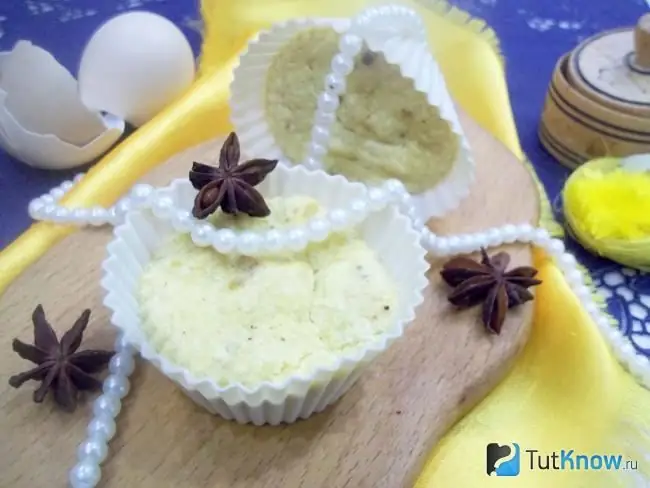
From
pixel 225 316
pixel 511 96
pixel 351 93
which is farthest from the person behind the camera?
pixel 511 96

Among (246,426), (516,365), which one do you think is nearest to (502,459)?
(516,365)

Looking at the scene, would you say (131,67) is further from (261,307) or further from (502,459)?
(502,459)

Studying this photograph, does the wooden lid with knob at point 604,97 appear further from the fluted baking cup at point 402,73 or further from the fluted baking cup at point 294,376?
the fluted baking cup at point 294,376

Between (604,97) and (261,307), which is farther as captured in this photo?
(604,97)

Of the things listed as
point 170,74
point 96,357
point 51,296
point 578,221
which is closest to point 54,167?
point 170,74

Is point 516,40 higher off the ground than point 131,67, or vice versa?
point 131,67

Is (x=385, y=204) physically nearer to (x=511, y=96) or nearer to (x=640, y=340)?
(x=640, y=340)

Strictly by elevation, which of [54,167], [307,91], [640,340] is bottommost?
[640,340]
